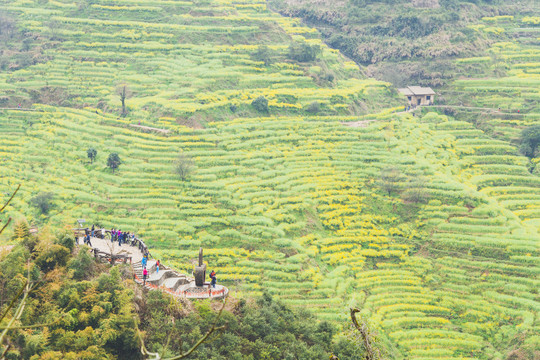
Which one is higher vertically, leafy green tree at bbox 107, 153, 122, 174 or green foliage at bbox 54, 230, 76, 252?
green foliage at bbox 54, 230, 76, 252

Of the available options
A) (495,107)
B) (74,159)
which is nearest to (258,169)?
(74,159)

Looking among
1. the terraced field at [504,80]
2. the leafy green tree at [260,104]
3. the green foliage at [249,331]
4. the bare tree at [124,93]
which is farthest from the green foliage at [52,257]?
the terraced field at [504,80]

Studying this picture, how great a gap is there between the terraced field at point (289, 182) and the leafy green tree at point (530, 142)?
153 cm

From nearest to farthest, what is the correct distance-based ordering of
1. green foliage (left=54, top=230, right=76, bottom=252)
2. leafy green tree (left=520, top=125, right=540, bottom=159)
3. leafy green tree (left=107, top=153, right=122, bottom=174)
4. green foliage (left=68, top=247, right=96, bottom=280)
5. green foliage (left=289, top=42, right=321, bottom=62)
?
1. green foliage (left=68, top=247, right=96, bottom=280)
2. green foliage (left=54, top=230, right=76, bottom=252)
3. leafy green tree (left=107, top=153, right=122, bottom=174)
4. leafy green tree (left=520, top=125, right=540, bottom=159)
5. green foliage (left=289, top=42, right=321, bottom=62)

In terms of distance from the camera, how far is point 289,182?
54438 mm

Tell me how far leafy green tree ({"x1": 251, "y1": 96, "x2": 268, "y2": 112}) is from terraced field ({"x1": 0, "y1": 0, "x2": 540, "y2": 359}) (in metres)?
0.55

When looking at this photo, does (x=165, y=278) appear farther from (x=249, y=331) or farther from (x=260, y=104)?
(x=260, y=104)

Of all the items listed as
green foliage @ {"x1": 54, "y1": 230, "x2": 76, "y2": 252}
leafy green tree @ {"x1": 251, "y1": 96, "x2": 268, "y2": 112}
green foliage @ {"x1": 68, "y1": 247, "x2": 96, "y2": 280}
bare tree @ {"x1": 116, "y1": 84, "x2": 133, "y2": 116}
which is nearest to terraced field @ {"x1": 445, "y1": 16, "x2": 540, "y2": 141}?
leafy green tree @ {"x1": 251, "y1": 96, "x2": 268, "y2": 112}

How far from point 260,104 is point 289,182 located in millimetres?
16357

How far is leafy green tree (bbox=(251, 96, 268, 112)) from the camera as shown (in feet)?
221

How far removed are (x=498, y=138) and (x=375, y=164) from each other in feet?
66.3

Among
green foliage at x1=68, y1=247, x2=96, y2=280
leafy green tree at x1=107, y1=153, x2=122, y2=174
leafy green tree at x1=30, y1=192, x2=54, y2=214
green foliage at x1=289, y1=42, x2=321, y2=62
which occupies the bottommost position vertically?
leafy green tree at x1=30, y1=192, x2=54, y2=214

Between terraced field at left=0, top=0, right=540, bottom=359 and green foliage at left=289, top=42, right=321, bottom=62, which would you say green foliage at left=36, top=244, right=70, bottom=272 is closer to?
terraced field at left=0, top=0, right=540, bottom=359

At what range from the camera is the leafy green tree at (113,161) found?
54781mm
